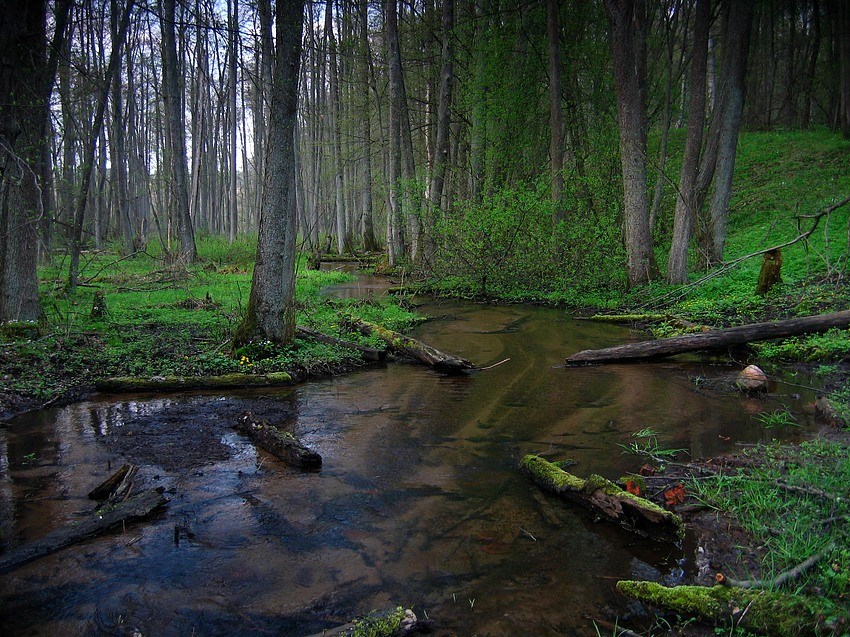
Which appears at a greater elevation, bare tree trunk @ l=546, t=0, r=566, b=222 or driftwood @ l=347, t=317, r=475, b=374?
bare tree trunk @ l=546, t=0, r=566, b=222

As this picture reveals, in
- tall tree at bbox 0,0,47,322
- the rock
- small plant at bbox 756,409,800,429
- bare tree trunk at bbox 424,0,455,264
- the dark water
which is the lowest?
the dark water

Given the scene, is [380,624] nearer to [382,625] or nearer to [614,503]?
[382,625]

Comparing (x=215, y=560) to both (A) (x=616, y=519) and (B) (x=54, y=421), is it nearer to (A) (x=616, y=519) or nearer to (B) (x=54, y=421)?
(A) (x=616, y=519)

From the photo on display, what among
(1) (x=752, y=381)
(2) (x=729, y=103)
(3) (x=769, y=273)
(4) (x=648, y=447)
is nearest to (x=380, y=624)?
(4) (x=648, y=447)

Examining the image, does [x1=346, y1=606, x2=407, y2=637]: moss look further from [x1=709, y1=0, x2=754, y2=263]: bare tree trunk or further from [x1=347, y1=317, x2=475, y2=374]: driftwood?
[x1=709, y1=0, x2=754, y2=263]: bare tree trunk

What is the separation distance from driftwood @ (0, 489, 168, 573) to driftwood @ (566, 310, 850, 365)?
6.40 metres

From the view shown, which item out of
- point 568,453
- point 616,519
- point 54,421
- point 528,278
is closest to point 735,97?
point 528,278

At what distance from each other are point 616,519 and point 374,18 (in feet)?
98.0

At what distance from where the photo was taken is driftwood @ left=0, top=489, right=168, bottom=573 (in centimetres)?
348

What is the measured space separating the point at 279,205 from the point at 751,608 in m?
7.31

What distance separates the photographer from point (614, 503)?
3.86m

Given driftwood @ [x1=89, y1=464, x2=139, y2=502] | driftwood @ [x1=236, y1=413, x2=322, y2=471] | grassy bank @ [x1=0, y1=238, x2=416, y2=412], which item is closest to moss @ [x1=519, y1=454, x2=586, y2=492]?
driftwood @ [x1=236, y1=413, x2=322, y2=471]

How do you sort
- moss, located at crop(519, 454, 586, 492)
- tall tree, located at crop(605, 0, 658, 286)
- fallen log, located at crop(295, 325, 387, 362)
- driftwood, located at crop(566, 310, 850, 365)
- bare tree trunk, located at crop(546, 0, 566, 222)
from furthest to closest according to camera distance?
bare tree trunk, located at crop(546, 0, 566, 222), tall tree, located at crop(605, 0, 658, 286), fallen log, located at crop(295, 325, 387, 362), driftwood, located at crop(566, 310, 850, 365), moss, located at crop(519, 454, 586, 492)

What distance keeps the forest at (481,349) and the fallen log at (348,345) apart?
0.15ft
